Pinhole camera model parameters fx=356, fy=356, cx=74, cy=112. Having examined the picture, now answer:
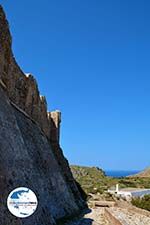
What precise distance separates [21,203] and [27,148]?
8704mm

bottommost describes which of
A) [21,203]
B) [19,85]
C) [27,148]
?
[21,203]

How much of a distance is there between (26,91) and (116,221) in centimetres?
793

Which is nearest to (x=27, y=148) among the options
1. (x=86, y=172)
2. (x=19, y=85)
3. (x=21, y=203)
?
(x=19, y=85)

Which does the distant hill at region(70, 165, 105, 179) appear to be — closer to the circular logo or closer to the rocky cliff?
the rocky cliff

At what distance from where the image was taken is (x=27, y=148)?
15094 millimetres

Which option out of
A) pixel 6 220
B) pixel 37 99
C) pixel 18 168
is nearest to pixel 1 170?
pixel 6 220

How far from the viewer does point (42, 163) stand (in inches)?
658

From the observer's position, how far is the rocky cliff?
9930 mm

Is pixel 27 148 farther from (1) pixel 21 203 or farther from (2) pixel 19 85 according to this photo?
(1) pixel 21 203

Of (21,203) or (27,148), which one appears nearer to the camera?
(21,203)

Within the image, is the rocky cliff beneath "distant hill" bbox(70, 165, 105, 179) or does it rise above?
beneath

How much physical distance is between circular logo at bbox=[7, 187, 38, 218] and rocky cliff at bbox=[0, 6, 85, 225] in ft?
3.16

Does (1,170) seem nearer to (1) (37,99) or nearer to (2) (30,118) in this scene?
(2) (30,118)

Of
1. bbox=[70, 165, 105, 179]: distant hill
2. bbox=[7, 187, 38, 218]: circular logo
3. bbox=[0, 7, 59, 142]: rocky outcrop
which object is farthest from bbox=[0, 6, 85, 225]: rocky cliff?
bbox=[70, 165, 105, 179]: distant hill
